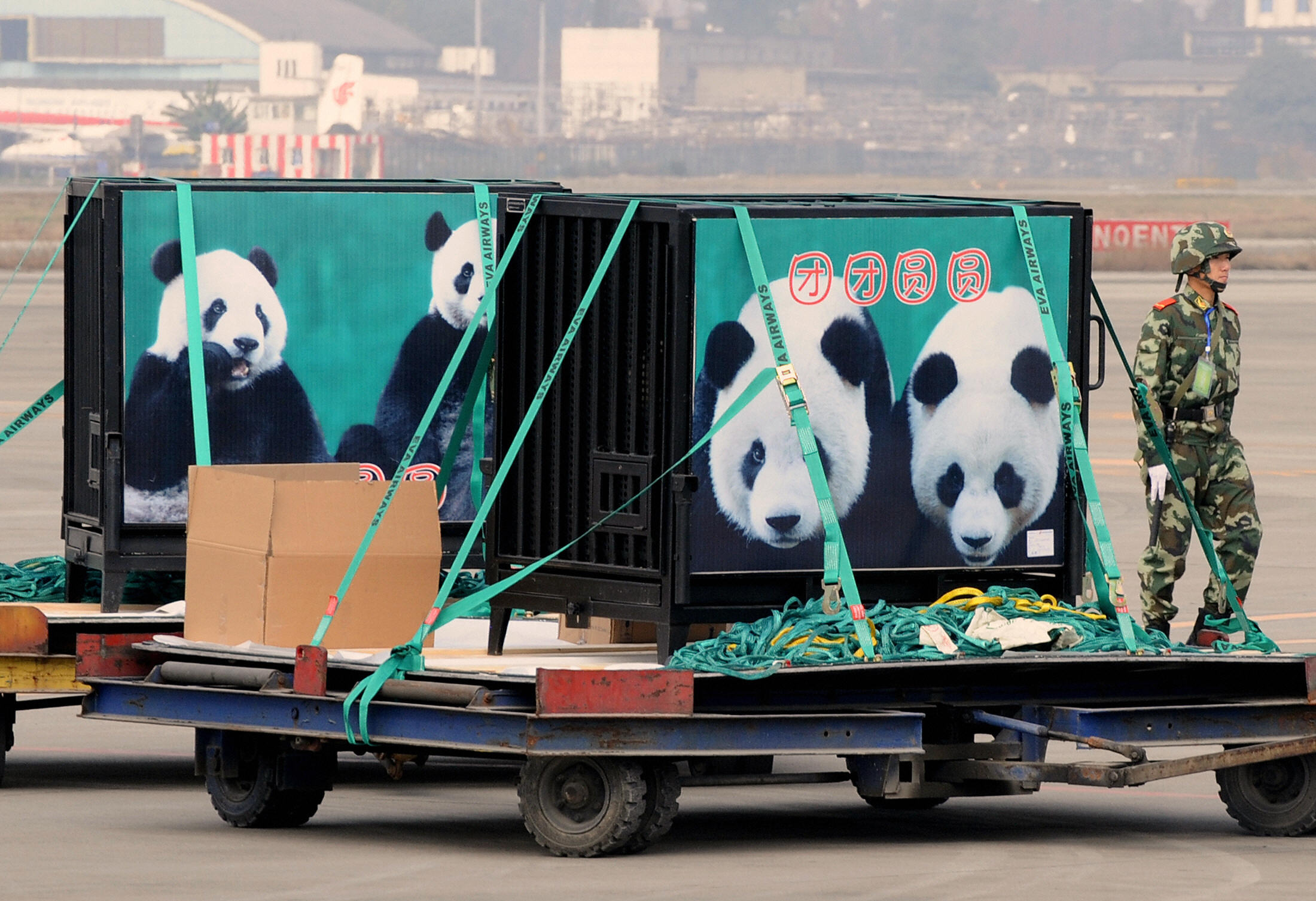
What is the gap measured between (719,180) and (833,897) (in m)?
140

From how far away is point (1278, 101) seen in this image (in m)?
165

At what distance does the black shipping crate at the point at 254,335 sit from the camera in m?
10.1

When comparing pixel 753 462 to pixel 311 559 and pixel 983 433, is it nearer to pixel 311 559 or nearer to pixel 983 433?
pixel 983 433

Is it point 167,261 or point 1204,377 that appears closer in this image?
point 1204,377

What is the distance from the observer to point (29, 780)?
10312 mm

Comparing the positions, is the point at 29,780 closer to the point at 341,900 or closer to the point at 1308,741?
the point at 341,900

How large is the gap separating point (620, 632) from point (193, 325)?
2.08 m

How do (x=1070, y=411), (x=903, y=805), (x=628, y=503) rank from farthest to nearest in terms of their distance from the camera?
(x=903, y=805) < (x=1070, y=411) < (x=628, y=503)

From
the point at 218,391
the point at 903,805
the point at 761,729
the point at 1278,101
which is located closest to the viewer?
the point at 761,729

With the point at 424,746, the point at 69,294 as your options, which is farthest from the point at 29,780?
the point at 424,746

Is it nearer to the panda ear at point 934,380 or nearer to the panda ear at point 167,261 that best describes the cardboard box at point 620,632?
the panda ear at point 934,380

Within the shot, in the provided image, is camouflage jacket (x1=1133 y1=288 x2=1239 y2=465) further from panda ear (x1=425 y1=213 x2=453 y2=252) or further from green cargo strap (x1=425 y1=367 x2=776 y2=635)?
panda ear (x1=425 y1=213 x2=453 y2=252)

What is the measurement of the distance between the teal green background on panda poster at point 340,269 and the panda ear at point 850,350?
2.34 metres

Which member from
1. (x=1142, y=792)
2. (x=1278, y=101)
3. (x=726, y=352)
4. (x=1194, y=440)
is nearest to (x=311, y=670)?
(x=726, y=352)
